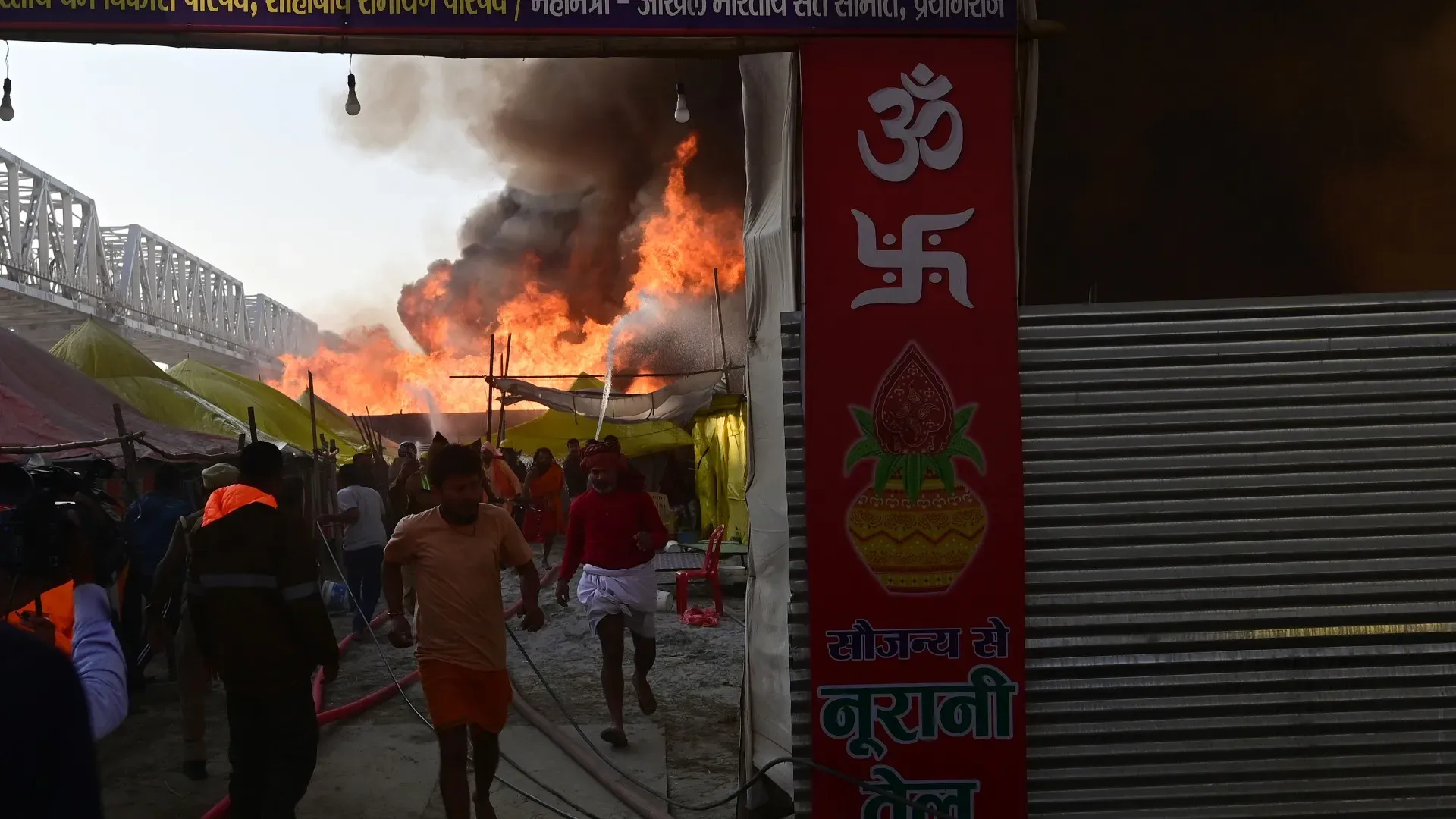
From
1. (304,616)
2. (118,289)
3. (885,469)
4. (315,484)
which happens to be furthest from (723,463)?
(118,289)

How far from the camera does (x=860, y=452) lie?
166 inches

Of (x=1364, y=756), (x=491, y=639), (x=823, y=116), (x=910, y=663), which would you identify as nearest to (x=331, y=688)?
(x=491, y=639)

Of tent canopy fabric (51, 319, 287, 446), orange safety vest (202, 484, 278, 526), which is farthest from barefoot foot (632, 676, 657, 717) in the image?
tent canopy fabric (51, 319, 287, 446)

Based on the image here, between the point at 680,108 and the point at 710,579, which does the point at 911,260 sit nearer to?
the point at 680,108

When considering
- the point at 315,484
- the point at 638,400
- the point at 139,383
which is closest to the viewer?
the point at 315,484

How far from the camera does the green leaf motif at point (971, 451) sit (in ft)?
13.8

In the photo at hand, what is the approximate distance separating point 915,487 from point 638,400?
1514 cm

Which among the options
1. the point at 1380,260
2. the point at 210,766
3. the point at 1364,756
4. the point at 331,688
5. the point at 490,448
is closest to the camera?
the point at 1364,756

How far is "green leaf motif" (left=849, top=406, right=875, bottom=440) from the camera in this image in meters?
4.21

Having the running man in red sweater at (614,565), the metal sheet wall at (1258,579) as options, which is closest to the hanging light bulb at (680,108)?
the metal sheet wall at (1258,579)

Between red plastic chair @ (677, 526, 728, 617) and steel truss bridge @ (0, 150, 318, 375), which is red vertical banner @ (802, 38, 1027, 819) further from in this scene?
steel truss bridge @ (0, 150, 318, 375)

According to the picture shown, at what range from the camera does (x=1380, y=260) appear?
18.2 feet

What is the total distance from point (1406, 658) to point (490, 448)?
10.9 meters

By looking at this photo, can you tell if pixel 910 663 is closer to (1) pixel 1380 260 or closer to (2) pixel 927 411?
(2) pixel 927 411
